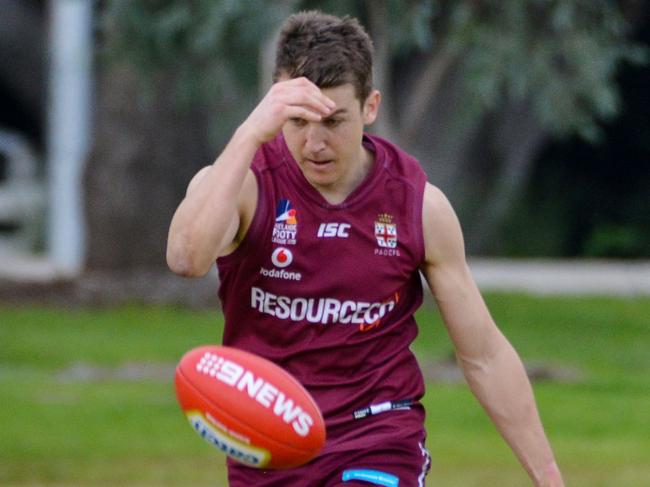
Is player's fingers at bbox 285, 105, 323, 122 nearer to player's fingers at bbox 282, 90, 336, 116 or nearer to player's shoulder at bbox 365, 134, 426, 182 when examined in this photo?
player's fingers at bbox 282, 90, 336, 116

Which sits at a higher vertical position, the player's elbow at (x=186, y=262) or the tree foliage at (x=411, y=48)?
the player's elbow at (x=186, y=262)

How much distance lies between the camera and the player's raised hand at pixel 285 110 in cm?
450

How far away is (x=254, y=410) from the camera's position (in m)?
4.45

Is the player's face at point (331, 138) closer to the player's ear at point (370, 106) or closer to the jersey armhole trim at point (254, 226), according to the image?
the player's ear at point (370, 106)

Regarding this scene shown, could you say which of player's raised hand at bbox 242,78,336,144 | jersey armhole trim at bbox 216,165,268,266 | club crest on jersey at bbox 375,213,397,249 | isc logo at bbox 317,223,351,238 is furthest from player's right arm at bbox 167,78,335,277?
club crest on jersey at bbox 375,213,397,249

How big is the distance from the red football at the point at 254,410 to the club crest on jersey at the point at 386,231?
0.58m

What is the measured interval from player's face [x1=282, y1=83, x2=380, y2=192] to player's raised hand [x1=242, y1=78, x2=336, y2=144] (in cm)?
15

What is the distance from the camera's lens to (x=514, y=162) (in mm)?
20453

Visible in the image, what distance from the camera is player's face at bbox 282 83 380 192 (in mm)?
4703

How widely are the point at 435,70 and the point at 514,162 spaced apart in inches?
266

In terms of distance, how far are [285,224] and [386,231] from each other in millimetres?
309

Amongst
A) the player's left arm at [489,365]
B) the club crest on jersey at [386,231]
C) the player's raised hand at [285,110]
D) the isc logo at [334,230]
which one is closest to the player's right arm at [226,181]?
the player's raised hand at [285,110]

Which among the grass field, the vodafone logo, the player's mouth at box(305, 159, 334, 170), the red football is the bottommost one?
the grass field

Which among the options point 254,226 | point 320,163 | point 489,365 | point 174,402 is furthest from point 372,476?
point 174,402
